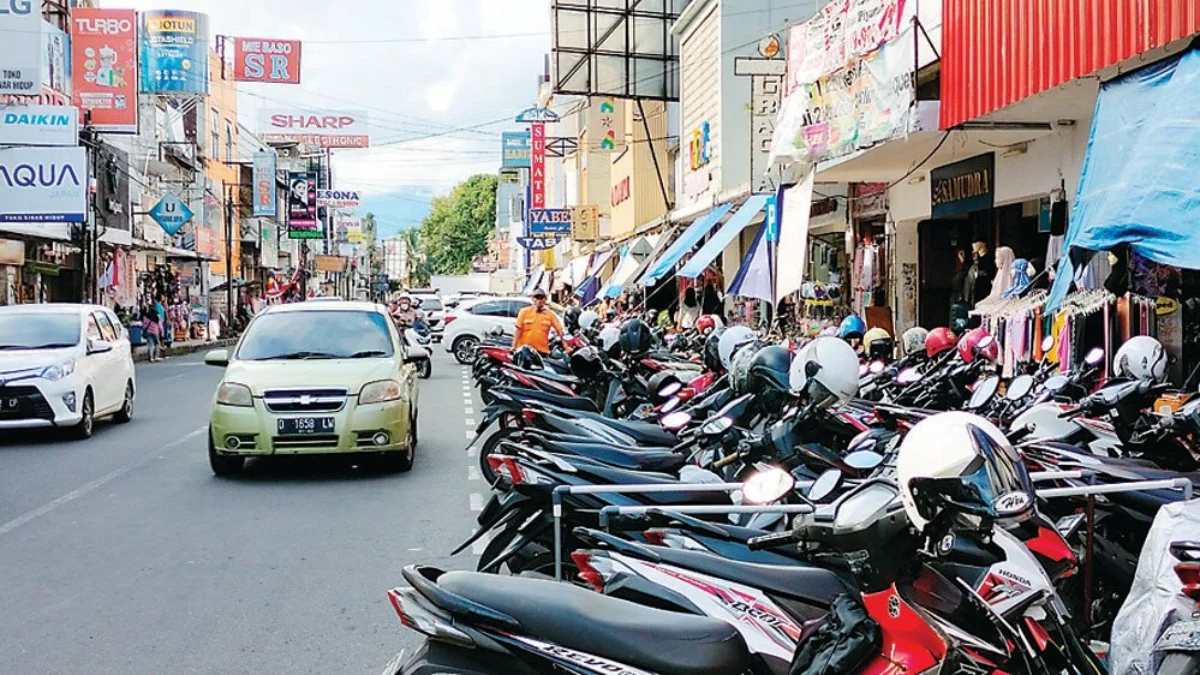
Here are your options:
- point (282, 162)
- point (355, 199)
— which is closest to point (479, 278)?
point (355, 199)

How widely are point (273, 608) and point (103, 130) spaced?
2507 centimetres

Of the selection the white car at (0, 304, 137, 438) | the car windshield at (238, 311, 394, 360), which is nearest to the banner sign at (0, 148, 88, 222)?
the white car at (0, 304, 137, 438)

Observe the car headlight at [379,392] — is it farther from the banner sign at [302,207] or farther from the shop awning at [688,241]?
the banner sign at [302,207]

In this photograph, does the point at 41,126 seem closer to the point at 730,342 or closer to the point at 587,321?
the point at 587,321

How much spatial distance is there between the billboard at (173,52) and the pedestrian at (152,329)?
8931 millimetres

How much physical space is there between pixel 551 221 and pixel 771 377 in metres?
39.3

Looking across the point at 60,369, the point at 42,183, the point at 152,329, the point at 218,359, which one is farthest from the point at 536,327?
the point at 152,329

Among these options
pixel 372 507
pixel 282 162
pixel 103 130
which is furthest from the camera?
pixel 282 162

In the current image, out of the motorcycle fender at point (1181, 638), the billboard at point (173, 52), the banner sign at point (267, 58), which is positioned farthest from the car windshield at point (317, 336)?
the banner sign at point (267, 58)

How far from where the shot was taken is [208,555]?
7.20 meters

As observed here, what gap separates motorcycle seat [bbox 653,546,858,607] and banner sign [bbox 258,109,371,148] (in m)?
55.8

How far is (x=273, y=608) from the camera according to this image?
5.99 meters

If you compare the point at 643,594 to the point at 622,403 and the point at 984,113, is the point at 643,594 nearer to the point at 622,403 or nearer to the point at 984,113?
the point at 622,403

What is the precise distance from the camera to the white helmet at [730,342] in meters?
8.77
